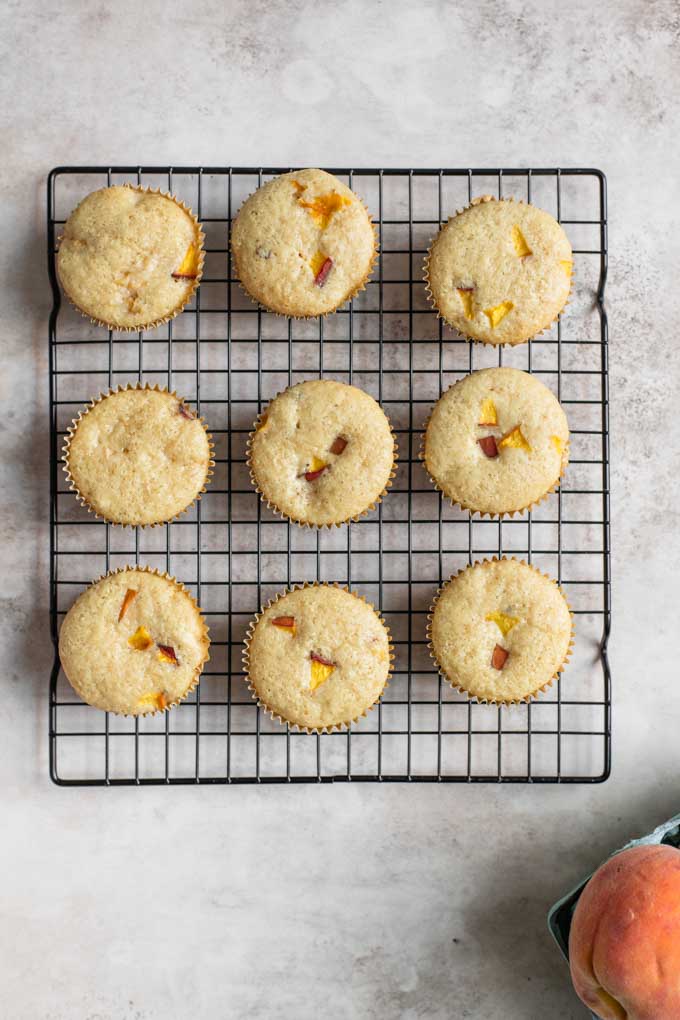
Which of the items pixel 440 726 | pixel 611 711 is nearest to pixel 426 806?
pixel 440 726

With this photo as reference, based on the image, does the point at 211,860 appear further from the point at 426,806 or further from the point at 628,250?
the point at 628,250

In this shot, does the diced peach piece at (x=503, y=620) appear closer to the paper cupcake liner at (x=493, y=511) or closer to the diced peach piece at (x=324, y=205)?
the paper cupcake liner at (x=493, y=511)

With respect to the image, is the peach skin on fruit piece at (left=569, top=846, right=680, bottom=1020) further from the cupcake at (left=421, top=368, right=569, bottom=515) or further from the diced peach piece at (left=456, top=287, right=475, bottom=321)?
the diced peach piece at (left=456, top=287, right=475, bottom=321)

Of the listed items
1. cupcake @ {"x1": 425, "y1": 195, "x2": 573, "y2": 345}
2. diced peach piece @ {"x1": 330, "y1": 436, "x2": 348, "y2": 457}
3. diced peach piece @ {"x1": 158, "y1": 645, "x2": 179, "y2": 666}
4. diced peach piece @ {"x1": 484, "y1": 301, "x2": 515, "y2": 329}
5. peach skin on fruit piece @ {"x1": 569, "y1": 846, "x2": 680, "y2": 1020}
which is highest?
cupcake @ {"x1": 425, "y1": 195, "x2": 573, "y2": 345}

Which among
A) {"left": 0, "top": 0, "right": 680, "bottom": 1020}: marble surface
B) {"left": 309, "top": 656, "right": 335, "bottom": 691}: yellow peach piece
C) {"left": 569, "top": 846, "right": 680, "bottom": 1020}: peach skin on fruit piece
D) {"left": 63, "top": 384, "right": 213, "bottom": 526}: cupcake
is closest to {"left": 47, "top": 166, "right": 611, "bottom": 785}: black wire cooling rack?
{"left": 0, "top": 0, "right": 680, "bottom": 1020}: marble surface

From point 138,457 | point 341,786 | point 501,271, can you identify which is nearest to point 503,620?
point 341,786
